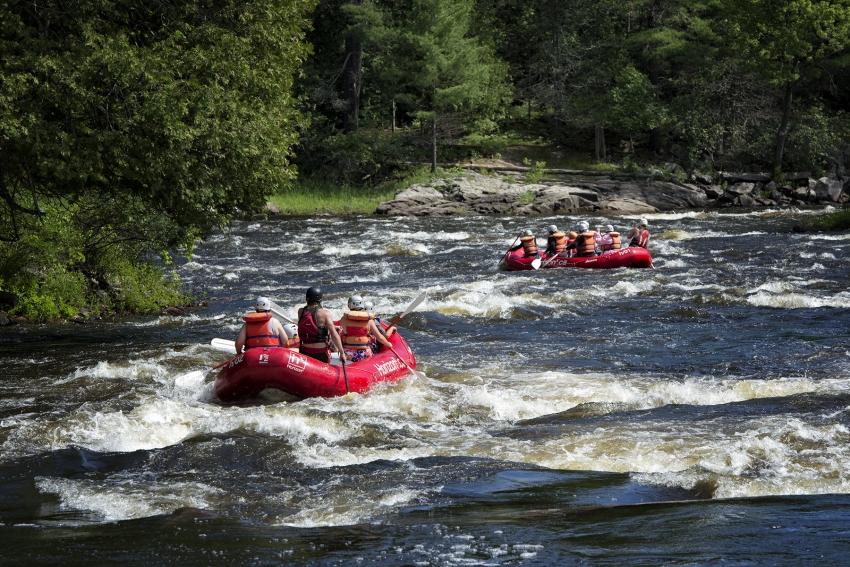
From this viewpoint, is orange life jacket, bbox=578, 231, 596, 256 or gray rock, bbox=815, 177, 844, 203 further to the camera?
gray rock, bbox=815, 177, 844, 203

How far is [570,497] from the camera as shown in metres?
6.96

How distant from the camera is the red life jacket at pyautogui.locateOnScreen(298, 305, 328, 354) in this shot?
11.2 m

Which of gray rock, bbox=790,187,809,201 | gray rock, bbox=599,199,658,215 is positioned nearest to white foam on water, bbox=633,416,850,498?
gray rock, bbox=599,199,658,215

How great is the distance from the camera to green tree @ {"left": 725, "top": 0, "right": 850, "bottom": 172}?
3825 centimetres

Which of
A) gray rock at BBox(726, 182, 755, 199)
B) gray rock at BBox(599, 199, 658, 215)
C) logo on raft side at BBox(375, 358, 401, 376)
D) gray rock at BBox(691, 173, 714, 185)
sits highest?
logo on raft side at BBox(375, 358, 401, 376)

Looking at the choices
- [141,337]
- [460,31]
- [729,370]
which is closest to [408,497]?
[729,370]

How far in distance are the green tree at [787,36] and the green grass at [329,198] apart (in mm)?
15668

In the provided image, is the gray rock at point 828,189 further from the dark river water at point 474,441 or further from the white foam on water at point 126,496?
the white foam on water at point 126,496

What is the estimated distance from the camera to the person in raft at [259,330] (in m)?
11.1

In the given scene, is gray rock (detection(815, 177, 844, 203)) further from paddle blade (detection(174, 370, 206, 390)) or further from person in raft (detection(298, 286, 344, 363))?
paddle blade (detection(174, 370, 206, 390))

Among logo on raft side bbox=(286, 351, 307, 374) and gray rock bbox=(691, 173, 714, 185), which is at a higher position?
logo on raft side bbox=(286, 351, 307, 374)

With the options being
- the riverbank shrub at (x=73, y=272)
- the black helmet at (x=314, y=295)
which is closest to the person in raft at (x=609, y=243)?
the riverbank shrub at (x=73, y=272)

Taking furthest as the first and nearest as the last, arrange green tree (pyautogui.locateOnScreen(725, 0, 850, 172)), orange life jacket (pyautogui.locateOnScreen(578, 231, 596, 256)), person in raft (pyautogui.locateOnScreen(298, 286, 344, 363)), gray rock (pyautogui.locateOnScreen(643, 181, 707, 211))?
gray rock (pyautogui.locateOnScreen(643, 181, 707, 211))
green tree (pyautogui.locateOnScreen(725, 0, 850, 172))
orange life jacket (pyautogui.locateOnScreen(578, 231, 596, 256))
person in raft (pyautogui.locateOnScreen(298, 286, 344, 363))

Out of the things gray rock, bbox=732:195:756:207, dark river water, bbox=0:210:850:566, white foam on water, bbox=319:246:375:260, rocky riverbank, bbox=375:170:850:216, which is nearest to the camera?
dark river water, bbox=0:210:850:566
